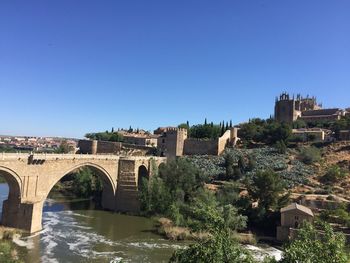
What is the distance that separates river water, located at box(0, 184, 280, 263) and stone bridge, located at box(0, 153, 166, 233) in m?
1.57

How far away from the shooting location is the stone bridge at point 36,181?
22.8 meters

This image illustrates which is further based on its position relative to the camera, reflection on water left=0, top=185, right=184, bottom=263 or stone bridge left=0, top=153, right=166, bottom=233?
stone bridge left=0, top=153, right=166, bottom=233

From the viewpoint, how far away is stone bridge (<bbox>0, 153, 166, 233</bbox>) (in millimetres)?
22805

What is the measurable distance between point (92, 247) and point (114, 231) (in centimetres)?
461

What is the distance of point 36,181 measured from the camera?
24.4 metres

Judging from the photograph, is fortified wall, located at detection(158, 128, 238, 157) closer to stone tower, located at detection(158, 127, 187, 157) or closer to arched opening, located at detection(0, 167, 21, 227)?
stone tower, located at detection(158, 127, 187, 157)

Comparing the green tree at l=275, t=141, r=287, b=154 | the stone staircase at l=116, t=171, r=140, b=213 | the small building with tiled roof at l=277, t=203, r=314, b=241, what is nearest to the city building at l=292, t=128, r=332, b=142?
the green tree at l=275, t=141, r=287, b=154

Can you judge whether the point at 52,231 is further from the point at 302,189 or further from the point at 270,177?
the point at 302,189

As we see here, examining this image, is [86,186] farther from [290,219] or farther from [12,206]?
[290,219]

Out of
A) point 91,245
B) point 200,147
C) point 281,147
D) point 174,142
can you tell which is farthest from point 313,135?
point 91,245

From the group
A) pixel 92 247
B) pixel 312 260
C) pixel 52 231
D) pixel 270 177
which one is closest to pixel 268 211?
pixel 270 177

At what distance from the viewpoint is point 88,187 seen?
39375 millimetres

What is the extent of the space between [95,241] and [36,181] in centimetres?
573

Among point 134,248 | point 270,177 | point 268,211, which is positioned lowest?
point 134,248
